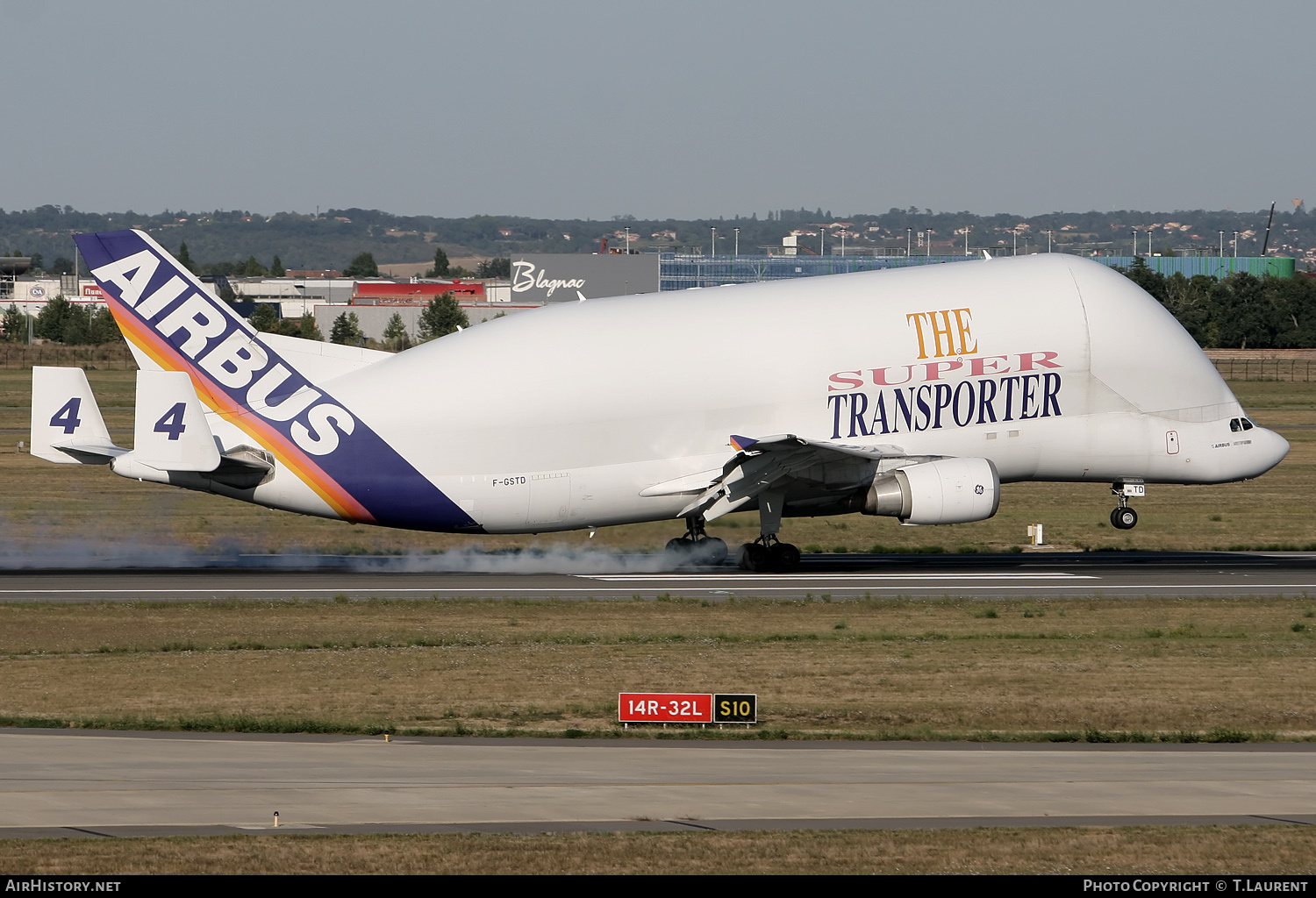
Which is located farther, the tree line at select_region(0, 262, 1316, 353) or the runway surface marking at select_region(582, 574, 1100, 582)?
the tree line at select_region(0, 262, 1316, 353)

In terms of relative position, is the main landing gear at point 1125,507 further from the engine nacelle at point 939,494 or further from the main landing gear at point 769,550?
the main landing gear at point 769,550

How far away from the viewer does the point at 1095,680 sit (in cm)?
2386

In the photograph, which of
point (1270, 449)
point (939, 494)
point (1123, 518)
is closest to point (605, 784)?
point (939, 494)

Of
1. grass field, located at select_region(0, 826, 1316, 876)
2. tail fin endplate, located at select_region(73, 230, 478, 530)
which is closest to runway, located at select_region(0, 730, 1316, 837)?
grass field, located at select_region(0, 826, 1316, 876)

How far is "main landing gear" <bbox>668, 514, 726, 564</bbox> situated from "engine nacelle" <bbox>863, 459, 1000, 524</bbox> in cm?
431

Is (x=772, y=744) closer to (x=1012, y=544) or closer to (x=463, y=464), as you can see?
(x=463, y=464)

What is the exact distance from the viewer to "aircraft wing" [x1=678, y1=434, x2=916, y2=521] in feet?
113

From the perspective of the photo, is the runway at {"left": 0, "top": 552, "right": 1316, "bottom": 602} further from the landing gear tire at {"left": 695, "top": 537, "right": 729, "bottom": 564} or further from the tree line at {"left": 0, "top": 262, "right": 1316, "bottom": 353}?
the tree line at {"left": 0, "top": 262, "right": 1316, "bottom": 353}

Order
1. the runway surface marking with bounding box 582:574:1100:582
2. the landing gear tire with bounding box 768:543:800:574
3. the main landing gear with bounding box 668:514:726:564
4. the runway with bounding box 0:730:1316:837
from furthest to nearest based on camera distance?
1. the main landing gear with bounding box 668:514:726:564
2. the landing gear tire with bounding box 768:543:800:574
3. the runway surface marking with bounding box 582:574:1100:582
4. the runway with bounding box 0:730:1316:837

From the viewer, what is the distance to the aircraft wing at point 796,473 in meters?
34.4

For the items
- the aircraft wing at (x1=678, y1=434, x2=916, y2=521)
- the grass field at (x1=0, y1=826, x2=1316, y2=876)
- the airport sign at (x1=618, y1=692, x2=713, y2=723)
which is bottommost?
the airport sign at (x1=618, y1=692, x2=713, y2=723)

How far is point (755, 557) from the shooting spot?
3672 cm
